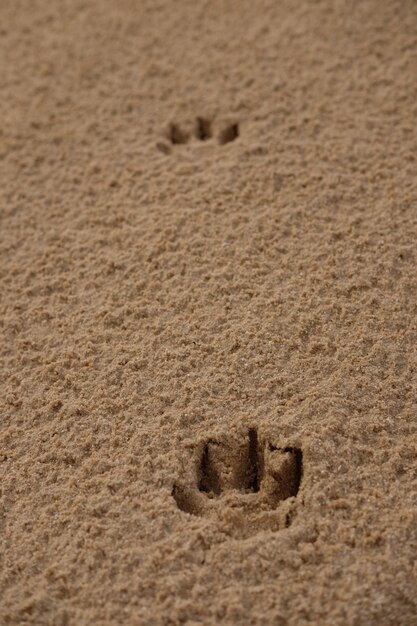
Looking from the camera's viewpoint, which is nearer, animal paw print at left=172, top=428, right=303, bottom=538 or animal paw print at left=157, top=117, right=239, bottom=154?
animal paw print at left=172, top=428, right=303, bottom=538

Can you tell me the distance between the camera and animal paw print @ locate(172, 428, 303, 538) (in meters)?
1.30

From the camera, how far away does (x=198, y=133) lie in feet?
6.31

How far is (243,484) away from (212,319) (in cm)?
32

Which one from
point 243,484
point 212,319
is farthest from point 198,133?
point 243,484

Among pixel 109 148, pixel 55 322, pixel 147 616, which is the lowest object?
pixel 147 616

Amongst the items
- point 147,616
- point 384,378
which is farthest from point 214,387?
point 147,616

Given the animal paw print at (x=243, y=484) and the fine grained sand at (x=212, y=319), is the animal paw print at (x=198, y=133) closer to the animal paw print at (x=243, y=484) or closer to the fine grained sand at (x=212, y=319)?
the fine grained sand at (x=212, y=319)

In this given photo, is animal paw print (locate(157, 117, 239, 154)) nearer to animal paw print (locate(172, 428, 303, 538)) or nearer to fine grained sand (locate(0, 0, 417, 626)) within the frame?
fine grained sand (locate(0, 0, 417, 626))

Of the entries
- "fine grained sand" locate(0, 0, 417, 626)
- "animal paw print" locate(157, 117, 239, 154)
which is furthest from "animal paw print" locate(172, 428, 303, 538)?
"animal paw print" locate(157, 117, 239, 154)

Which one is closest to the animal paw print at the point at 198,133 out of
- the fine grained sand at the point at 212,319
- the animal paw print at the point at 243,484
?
the fine grained sand at the point at 212,319

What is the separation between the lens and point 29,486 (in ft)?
4.48

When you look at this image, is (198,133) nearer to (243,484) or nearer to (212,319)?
(212,319)

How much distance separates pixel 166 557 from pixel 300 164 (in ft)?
2.96

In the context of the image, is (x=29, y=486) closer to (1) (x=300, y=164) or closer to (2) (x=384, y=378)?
(2) (x=384, y=378)
